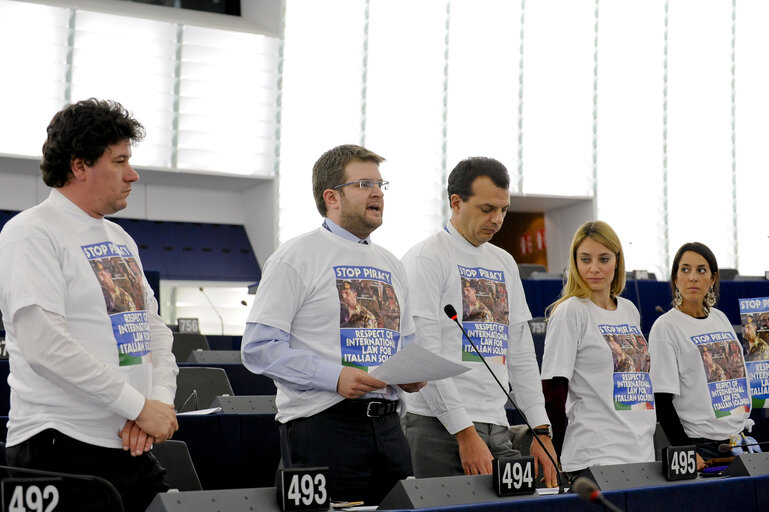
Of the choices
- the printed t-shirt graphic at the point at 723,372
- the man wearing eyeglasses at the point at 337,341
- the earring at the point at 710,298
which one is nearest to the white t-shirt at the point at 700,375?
the printed t-shirt graphic at the point at 723,372

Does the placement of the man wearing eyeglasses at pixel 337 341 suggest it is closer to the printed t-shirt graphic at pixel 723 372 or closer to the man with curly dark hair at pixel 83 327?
the man with curly dark hair at pixel 83 327

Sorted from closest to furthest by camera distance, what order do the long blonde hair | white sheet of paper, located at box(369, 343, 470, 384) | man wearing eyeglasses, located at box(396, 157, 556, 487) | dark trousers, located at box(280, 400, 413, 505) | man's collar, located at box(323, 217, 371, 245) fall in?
white sheet of paper, located at box(369, 343, 470, 384) < dark trousers, located at box(280, 400, 413, 505) < man's collar, located at box(323, 217, 371, 245) < man wearing eyeglasses, located at box(396, 157, 556, 487) < the long blonde hair

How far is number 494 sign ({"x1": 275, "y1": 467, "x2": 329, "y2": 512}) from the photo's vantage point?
1860mm

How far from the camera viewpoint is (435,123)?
12.3 meters

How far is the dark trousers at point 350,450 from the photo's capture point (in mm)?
2312

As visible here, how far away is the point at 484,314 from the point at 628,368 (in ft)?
1.83

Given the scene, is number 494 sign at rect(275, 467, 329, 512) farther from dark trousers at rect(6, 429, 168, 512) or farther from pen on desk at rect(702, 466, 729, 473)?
pen on desk at rect(702, 466, 729, 473)

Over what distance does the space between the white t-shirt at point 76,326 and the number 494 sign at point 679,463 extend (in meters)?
1.31

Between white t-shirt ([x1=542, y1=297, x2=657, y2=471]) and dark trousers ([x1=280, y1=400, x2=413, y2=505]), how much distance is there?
78 centimetres

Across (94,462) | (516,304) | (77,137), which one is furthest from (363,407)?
(77,137)

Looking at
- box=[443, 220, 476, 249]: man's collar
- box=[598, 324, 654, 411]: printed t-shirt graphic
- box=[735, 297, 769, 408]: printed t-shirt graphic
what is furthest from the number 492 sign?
box=[735, 297, 769, 408]: printed t-shirt graphic

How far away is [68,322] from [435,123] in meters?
10.5

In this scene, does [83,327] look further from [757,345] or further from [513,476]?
[757,345]

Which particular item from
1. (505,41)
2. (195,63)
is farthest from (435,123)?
(195,63)
